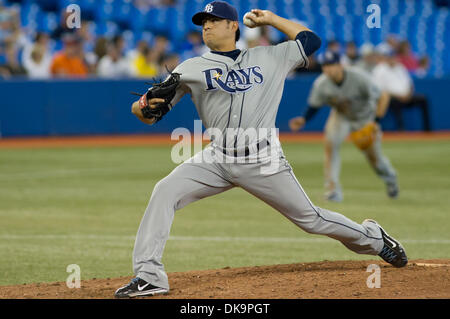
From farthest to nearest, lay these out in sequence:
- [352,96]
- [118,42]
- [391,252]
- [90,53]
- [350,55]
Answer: [350,55] → [90,53] → [118,42] → [352,96] → [391,252]

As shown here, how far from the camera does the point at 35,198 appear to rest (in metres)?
12.0

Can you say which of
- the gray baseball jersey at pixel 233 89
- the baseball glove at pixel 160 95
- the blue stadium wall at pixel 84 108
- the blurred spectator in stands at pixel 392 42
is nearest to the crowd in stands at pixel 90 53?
the blue stadium wall at pixel 84 108

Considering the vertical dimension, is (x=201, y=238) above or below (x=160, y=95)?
below

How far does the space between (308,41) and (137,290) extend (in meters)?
2.15

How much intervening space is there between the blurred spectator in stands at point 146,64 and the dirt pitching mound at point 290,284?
1533 cm

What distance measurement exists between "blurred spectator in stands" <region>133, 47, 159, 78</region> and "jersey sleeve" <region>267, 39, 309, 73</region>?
15.6 metres

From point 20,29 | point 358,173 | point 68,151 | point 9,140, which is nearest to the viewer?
point 358,173

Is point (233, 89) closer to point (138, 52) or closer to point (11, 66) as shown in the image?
point (11, 66)

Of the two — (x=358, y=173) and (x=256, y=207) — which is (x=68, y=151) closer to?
(x=358, y=173)

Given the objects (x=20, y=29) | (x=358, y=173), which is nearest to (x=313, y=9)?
(x=20, y=29)

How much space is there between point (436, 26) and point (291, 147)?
1103 centimetres

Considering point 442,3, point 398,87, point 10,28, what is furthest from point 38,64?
point 442,3

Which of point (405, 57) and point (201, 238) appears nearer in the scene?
point (201, 238)

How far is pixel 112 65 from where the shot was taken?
68.9 ft
